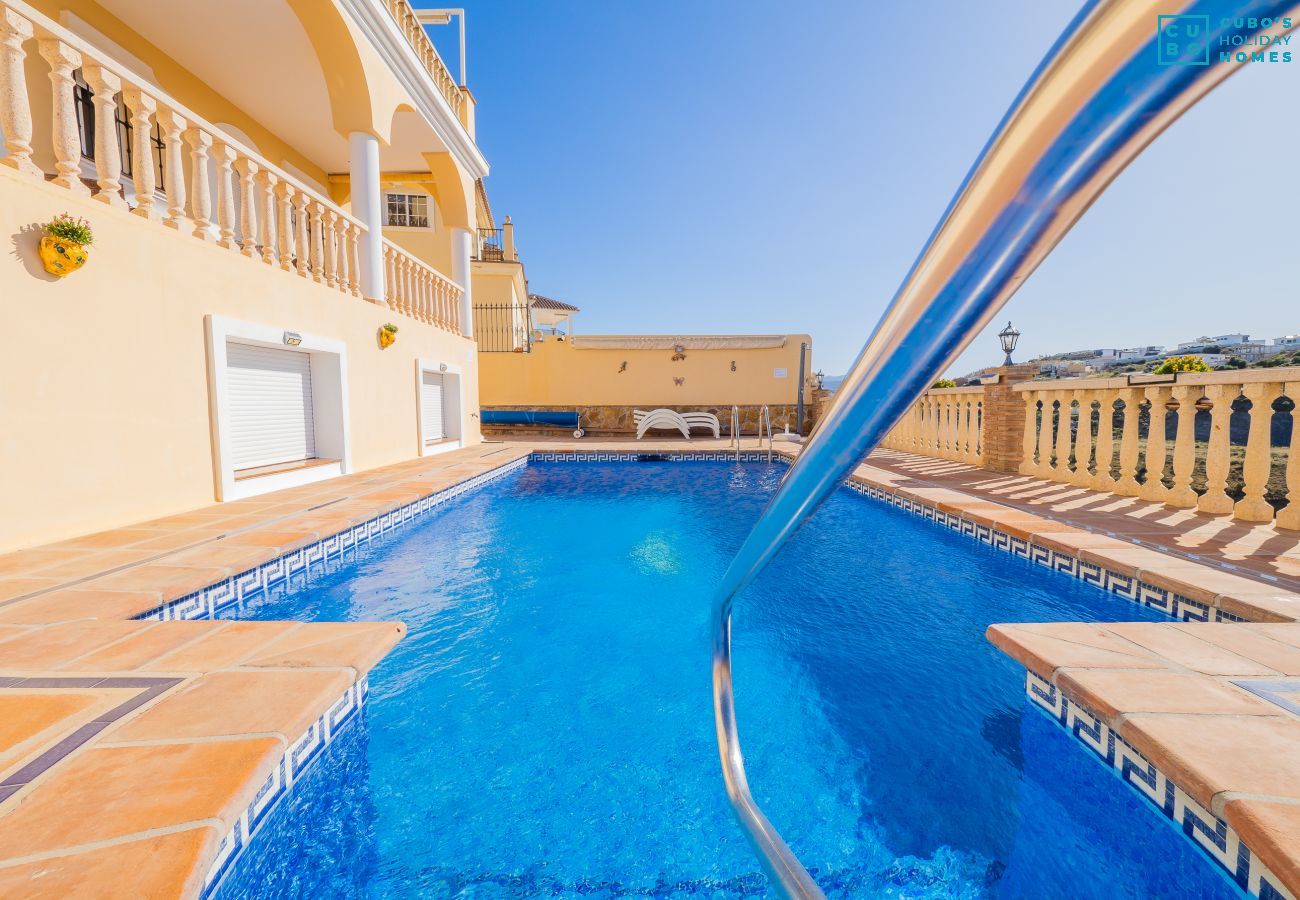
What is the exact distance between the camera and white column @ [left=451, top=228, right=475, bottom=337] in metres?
11.2

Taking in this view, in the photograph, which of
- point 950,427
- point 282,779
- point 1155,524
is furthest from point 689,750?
point 950,427

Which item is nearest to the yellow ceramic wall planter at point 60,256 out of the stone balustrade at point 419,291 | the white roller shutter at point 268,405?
the white roller shutter at point 268,405

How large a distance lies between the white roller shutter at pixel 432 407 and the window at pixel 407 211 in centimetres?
739

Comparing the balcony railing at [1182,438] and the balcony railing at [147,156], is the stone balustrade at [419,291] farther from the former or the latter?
the balcony railing at [1182,438]

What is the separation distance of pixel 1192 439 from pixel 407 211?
17317 mm

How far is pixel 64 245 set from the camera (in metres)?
3.79

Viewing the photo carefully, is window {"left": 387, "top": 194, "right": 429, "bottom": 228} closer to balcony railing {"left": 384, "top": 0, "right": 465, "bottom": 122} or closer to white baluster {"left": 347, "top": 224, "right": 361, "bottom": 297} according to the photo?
balcony railing {"left": 384, "top": 0, "right": 465, "bottom": 122}

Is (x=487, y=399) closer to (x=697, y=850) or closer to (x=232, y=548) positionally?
(x=232, y=548)

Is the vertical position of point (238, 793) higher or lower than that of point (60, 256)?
lower

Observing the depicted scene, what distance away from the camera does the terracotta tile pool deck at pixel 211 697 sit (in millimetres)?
1357

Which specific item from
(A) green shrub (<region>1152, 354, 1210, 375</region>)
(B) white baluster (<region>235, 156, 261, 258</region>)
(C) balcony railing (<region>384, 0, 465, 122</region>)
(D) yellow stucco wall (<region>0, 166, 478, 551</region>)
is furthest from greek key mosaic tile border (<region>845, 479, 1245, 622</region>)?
(A) green shrub (<region>1152, 354, 1210, 375</region>)

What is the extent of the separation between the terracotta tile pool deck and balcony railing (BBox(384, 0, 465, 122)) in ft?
27.6

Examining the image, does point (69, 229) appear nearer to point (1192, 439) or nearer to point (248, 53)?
point (248, 53)

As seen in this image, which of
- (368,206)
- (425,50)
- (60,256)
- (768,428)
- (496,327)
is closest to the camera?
(60,256)
